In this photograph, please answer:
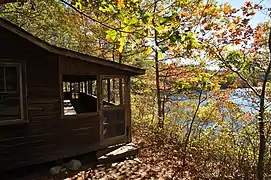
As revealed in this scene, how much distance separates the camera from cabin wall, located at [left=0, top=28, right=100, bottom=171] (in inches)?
243

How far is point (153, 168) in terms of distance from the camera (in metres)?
7.05

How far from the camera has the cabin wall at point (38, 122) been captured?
20.3ft

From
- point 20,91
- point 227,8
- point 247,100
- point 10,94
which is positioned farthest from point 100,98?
point 227,8

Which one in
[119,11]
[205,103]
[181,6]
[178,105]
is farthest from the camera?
[178,105]

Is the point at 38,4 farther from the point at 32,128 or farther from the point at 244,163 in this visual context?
the point at 244,163

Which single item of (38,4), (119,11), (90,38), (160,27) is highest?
(38,4)

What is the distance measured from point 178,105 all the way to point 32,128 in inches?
228

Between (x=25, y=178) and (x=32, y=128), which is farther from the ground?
(x=32, y=128)

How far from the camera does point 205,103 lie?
9.04 m

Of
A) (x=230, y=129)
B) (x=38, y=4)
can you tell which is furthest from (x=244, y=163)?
(x=38, y=4)

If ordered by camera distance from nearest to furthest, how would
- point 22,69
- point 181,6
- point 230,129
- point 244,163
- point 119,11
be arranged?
point 119,11
point 244,163
point 230,129
point 22,69
point 181,6

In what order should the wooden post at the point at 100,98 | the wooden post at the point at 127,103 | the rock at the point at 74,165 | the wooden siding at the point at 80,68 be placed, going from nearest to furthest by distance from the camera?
the rock at the point at 74,165 → the wooden siding at the point at 80,68 → the wooden post at the point at 100,98 → the wooden post at the point at 127,103

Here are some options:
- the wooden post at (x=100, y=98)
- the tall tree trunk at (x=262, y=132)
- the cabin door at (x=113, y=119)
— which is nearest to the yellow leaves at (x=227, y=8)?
the tall tree trunk at (x=262, y=132)

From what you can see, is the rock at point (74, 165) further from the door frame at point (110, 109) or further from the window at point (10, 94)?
the window at point (10, 94)
